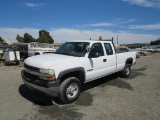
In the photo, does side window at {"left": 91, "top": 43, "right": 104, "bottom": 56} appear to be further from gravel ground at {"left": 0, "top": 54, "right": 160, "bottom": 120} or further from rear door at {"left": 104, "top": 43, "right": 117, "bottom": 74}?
gravel ground at {"left": 0, "top": 54, "right": 160, "bottom": 120}

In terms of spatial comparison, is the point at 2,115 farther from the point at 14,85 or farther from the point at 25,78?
the point at 14,85

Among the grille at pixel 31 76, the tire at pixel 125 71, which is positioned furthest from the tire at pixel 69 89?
the tire at pixel 125 71

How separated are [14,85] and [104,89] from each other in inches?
143

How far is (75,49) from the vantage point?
534cm

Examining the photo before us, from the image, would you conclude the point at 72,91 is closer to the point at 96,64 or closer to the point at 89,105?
the point at 89,105

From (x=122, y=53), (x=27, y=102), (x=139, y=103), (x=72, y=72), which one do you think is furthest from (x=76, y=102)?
(x=122, y=53)

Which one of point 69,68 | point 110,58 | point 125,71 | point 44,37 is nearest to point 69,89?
point 69,68

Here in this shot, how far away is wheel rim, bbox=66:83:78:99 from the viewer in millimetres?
4442

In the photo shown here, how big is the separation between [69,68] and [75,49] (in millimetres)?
1217

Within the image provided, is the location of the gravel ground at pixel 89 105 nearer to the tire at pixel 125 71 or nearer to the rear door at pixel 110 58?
the rear door at pixel 110 58

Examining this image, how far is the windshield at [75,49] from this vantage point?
5051 mm

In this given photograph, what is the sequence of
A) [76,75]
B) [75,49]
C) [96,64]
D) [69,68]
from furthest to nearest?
[75,49], [96,64], [76,75], [69,68]

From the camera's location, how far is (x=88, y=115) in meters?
3.78

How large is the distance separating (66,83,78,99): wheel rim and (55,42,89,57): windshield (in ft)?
3.38
